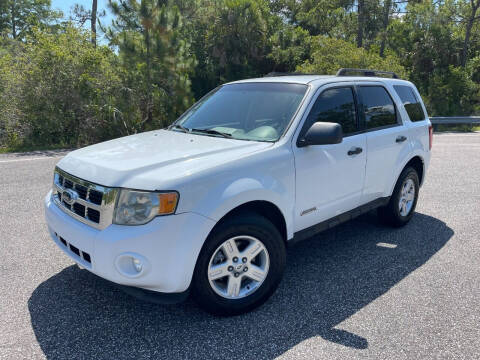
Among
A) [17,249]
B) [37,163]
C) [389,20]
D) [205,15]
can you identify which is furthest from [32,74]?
[389,20]

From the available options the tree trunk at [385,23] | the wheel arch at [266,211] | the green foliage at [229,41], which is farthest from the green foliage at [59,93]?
the tree trunk at [385,23]

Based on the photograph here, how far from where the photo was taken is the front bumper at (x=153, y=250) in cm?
270

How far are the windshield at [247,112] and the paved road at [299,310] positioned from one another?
141cm

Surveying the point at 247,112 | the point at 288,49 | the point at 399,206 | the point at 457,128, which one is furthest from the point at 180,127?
the point at 288,49

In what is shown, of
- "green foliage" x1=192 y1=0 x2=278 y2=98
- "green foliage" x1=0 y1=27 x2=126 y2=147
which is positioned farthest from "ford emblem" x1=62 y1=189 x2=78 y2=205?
"green foliage" x1=192 y1=0 x2=278 y2=98

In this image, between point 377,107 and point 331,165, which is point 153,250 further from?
point 377,107

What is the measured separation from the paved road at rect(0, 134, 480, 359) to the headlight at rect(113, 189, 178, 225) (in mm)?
865

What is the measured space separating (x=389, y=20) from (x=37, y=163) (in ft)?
92.5

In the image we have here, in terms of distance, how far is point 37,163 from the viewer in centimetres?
932

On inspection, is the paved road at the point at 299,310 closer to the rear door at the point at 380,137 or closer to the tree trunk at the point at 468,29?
the rear door at the point at 380,137

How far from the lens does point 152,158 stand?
3.14m

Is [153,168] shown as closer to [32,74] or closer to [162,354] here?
[162,354]

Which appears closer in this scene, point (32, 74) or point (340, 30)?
point (32, 74)

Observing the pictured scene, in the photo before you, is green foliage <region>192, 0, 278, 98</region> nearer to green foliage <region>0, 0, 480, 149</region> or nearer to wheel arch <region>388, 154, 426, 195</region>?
green foliage <region>0, 0, 480, 149</region>
